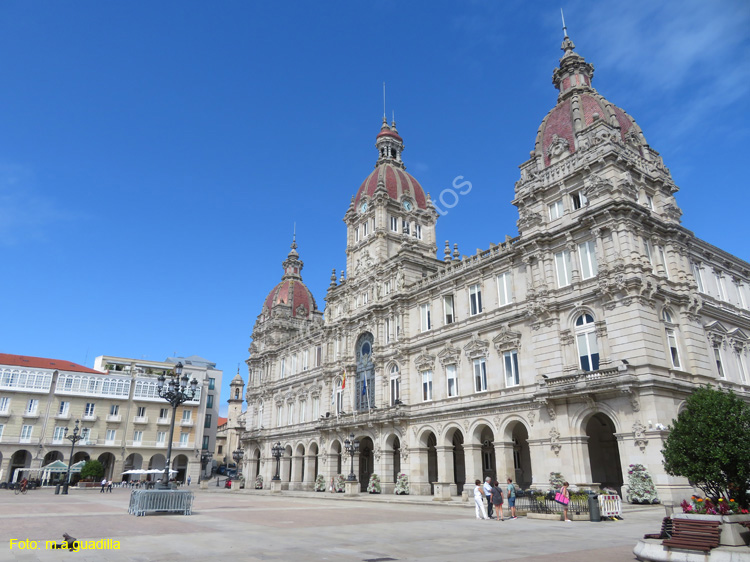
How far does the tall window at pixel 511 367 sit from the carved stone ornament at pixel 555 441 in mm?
4575

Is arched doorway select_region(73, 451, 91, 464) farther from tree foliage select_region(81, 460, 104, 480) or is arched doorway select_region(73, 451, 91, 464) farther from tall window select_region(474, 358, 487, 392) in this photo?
tall window select_region(474, 358, 487, 392)

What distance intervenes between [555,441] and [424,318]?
16.0 metres

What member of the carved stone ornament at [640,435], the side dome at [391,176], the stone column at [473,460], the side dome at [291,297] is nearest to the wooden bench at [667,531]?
the carved stone ornament at [640,435]

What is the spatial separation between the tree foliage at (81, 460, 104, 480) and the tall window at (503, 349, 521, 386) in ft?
158

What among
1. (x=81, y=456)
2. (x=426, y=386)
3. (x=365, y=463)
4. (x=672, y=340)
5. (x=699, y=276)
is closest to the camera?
(x=672, y=340)

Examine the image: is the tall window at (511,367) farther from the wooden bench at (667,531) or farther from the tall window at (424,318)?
the wooden bench at (667,531)

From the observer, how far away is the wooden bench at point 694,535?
398 inches

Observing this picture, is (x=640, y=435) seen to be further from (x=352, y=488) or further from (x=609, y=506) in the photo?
(x=352, y=488)

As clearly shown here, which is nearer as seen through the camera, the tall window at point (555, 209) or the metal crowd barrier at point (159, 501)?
the metal crowd barrier at point (159, 501)

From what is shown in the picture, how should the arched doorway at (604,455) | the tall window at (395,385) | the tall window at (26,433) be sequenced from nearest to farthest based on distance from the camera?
the arched doorway at (604,455), the tall window at (395,385), the tall window at (26,433)

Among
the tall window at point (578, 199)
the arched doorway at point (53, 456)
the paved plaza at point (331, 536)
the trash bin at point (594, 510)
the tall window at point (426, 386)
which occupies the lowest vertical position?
the paved plaza at point (331, 536)

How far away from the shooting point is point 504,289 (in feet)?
120

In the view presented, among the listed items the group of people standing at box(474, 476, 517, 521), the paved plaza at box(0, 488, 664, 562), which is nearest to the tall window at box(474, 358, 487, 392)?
the group of people standing at box(474, 476, 517, 521)

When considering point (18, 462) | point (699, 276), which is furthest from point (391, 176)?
point (18, 462)
